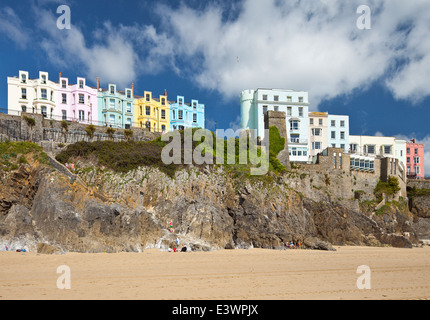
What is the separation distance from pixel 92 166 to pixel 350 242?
21.9 metres

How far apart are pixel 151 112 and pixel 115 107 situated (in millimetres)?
4844

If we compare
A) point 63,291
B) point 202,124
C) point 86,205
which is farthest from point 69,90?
point 63,291

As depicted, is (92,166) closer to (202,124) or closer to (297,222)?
(297,222)

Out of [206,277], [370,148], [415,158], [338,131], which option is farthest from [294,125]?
[206,277]

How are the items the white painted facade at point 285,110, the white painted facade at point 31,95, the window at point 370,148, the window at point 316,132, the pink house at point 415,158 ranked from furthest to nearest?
the pink house at point 415,158, the window at point 370,148, the window at point 316,132, the white painted facade at point 285,110, the white painted facade at point 31,95

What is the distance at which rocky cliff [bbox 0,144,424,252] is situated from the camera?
2067 cm

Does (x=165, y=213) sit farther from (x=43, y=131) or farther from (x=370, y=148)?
(x=370, y=148)

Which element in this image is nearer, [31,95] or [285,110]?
[31,95]

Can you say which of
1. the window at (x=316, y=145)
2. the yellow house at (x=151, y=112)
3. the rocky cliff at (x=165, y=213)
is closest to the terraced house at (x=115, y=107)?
the yellow house at (x=151, y=112)

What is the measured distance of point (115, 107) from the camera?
44.1 m

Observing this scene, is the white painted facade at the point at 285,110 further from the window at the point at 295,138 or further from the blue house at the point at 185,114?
the blue house at the point at 185,114

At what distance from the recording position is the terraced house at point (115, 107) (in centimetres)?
4344

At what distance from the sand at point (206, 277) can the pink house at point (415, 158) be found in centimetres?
3863

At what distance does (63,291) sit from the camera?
11.8 meters
